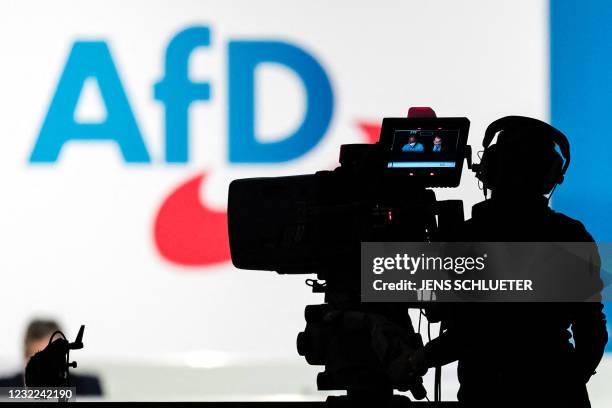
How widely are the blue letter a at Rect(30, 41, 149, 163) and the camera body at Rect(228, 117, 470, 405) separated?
246 cm

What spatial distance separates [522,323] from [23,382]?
10.2ft

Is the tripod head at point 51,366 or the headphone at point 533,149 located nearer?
the headphone at point 533,149

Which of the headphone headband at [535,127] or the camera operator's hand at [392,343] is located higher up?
the headphone headband at [535,127]

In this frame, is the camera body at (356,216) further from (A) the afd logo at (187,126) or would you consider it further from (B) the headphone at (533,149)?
(A) the afd logo at (187,126)

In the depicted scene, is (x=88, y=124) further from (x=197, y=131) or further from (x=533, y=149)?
(x=533, y=149)

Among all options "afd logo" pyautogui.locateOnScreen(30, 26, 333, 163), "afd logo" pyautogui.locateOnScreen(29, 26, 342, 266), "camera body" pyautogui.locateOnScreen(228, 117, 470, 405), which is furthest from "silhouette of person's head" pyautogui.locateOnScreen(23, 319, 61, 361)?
"camera body" pyautogui.locateOnScreen(228, 117, 470, 405)

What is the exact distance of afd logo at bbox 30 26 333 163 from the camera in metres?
4.72

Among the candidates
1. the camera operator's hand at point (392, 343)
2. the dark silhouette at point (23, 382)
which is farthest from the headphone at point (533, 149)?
the dark silhouette at point (23, 382)

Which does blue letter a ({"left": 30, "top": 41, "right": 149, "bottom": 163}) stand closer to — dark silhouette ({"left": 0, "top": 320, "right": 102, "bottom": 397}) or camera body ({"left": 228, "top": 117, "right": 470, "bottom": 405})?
dark silhouette ({"left": 0, "top": 320, "right": 102, "bottom": 397})

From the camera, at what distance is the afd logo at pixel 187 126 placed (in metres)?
4.72

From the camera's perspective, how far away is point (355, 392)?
7.71 ft

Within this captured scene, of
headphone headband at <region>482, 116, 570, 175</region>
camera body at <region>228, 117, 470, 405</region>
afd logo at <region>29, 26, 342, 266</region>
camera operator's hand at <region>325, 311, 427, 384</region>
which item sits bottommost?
camera operator's hand at <region>325, 311, 427, 384</region>

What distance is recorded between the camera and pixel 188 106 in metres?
4.73

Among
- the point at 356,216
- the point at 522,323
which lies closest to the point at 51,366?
the point at 356,216
